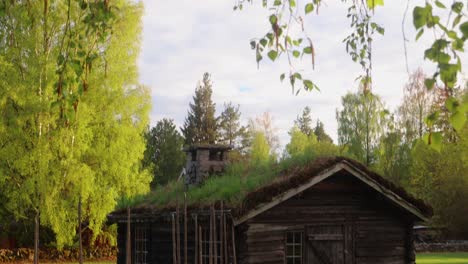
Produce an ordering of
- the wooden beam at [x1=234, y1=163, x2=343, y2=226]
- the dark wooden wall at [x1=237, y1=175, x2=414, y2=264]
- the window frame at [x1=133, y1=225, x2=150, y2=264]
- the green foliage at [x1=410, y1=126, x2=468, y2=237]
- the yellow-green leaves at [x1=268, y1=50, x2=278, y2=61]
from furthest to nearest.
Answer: the green foliage at [x1=410, y1=126, x2=468, y2=237], the window frame at [x1=133, y1=225, x2=150, y2=264], the dark wooden wall at [x1=237, y1=175, x2=414, y2=264], the wooden beam at [x1=234, y1=163, x2=343, y2=226], the yellow-green leaves at [x1=268, y1=50, x2=278, y2=61]

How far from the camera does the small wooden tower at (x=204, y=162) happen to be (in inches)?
749

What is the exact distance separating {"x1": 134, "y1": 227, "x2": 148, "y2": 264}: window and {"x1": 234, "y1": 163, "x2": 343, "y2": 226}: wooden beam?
18.6 ft

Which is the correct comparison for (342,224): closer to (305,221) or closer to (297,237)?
(305,221)


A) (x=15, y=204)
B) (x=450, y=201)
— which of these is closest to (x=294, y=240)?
(x=15, y=204)

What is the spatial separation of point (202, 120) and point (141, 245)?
40096 mm

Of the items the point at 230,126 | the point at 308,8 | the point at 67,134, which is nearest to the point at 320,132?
the point at 230,126

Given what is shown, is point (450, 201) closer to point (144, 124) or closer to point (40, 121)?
point (144, 124)

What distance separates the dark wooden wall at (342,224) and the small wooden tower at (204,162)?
438 cm

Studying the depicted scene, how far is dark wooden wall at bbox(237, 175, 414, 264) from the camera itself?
14.7 meters

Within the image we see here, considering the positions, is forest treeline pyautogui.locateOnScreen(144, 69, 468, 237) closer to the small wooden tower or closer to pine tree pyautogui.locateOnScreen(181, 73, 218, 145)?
pine tree pyautogui.locateOnScreen(181, 73, 218, 145)

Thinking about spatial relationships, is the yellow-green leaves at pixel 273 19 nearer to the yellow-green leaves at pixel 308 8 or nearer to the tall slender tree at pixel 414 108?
the yellow-green leaves at pixel 308 8

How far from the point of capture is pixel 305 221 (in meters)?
15.4

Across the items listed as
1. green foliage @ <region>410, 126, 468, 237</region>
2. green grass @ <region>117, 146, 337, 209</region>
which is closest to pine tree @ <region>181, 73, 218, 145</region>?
green foliage @ <region>410, 126, 468, 237</region>

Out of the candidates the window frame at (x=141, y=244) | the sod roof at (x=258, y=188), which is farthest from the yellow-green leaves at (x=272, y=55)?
the window frame at (x=141, y=244)
